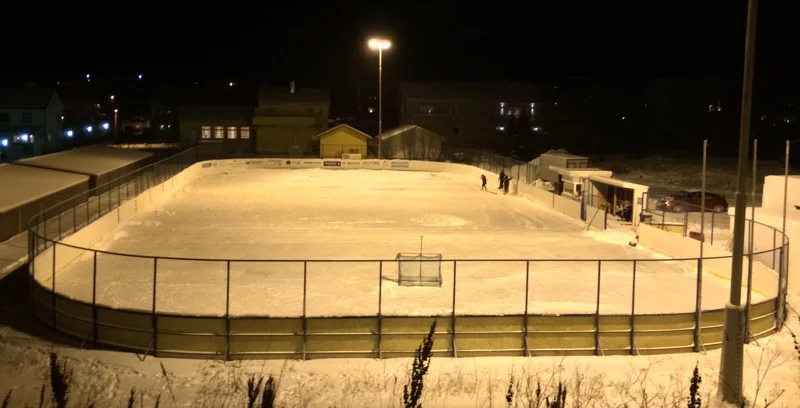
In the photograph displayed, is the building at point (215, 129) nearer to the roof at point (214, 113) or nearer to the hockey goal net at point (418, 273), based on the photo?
the roof at point (214, 113)

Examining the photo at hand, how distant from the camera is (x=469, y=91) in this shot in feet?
257

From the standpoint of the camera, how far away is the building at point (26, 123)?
2562 inches

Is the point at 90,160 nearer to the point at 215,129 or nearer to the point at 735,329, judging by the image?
the point at 215,129

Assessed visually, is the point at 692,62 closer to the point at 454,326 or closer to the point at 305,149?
the point at 305,149

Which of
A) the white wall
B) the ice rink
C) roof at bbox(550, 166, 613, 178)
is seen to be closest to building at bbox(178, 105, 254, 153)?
the white wall

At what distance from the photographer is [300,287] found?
1819cm

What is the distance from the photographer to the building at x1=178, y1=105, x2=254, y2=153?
7199 cm

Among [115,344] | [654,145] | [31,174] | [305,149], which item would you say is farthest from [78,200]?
[654,145]

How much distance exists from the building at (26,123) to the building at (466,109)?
3273 cm

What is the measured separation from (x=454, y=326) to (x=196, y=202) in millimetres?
22993

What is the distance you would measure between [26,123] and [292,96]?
2330 cm

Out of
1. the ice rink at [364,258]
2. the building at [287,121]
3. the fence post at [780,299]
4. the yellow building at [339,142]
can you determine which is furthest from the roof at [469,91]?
the fence post at [780,299]

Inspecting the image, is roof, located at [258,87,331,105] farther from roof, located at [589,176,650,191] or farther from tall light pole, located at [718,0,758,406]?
tall light pole, located at [718,0,758,406]

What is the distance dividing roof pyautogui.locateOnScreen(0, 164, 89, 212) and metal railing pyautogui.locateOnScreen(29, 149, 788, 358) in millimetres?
5143
